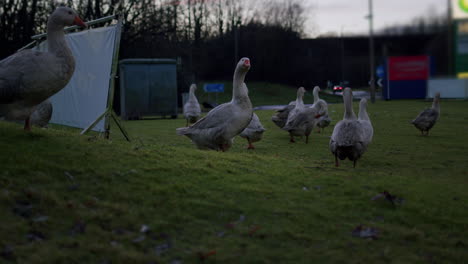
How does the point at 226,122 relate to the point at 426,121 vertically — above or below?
above

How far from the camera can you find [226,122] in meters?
9.53

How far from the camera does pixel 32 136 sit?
274 inches

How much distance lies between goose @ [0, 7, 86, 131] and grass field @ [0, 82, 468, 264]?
0.42 metres

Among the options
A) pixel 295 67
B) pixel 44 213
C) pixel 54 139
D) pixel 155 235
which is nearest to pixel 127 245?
pixel 155 235

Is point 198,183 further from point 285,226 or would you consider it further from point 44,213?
point 44,213

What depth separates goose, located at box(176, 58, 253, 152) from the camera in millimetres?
9555

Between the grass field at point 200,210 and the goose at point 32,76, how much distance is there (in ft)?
1.36

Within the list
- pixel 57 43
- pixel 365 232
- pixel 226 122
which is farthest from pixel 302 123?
pixel 365 232

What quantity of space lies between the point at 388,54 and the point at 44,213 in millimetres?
4553

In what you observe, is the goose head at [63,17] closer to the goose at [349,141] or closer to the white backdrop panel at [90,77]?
the white backdrop panel at [90,77]

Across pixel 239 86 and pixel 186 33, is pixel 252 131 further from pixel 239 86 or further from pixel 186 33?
pixel 186 33

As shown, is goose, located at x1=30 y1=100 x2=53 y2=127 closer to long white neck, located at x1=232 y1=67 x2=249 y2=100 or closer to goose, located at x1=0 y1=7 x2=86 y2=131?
long white neck, located at x1=232 y1=67 x2=249 y2=100

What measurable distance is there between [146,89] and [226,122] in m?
20.8

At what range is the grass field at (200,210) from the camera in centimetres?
456
